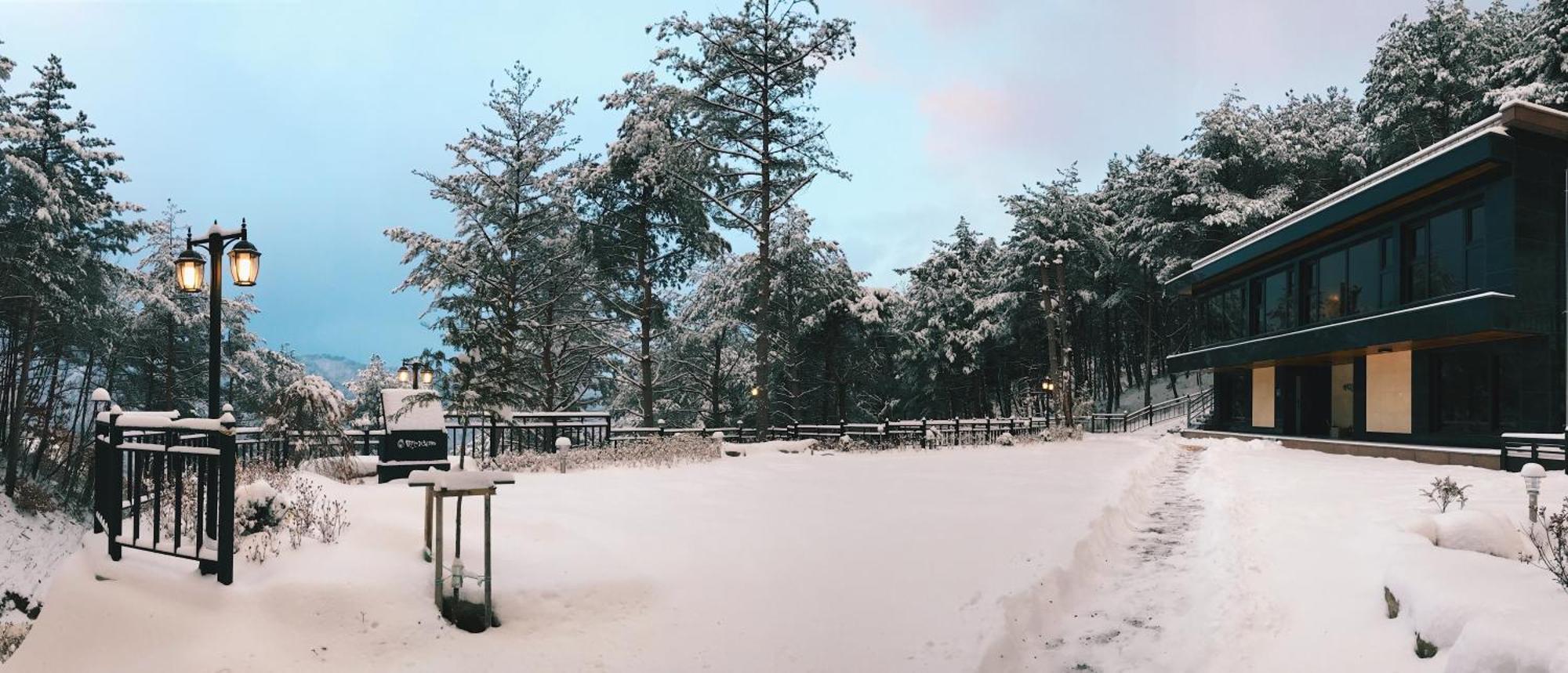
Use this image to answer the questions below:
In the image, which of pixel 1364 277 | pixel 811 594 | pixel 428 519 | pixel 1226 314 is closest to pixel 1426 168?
pixel 1364 277

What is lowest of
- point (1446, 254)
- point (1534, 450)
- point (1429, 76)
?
point (1534, 450)

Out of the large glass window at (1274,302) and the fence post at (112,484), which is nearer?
the fence post at (112,484)

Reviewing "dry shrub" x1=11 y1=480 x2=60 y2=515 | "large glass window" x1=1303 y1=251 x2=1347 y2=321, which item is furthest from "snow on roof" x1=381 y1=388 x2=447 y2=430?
"large glass window" x1=1303 y1=251 x2=1347 y2=321

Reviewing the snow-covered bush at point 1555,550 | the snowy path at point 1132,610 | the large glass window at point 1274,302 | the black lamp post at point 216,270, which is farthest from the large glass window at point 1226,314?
the black lamp post at point 216,270

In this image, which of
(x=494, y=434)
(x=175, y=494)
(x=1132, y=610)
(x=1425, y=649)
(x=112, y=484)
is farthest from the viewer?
(x=494, y=434)

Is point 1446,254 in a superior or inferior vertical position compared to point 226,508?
superior

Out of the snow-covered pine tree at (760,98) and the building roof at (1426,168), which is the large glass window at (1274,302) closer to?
the building roof at (1426,168)

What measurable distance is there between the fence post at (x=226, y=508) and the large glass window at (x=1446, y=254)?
77.9 feet

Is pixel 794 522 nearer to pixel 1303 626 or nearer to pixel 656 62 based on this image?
pixel 1303 626

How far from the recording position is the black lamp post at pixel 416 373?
18.8m

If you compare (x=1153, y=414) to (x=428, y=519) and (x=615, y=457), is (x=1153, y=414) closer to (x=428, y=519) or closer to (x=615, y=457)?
(x=615, y=457)

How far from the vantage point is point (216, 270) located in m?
8.08

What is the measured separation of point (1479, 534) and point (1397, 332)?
16.0 metres

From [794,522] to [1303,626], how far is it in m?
5.25
